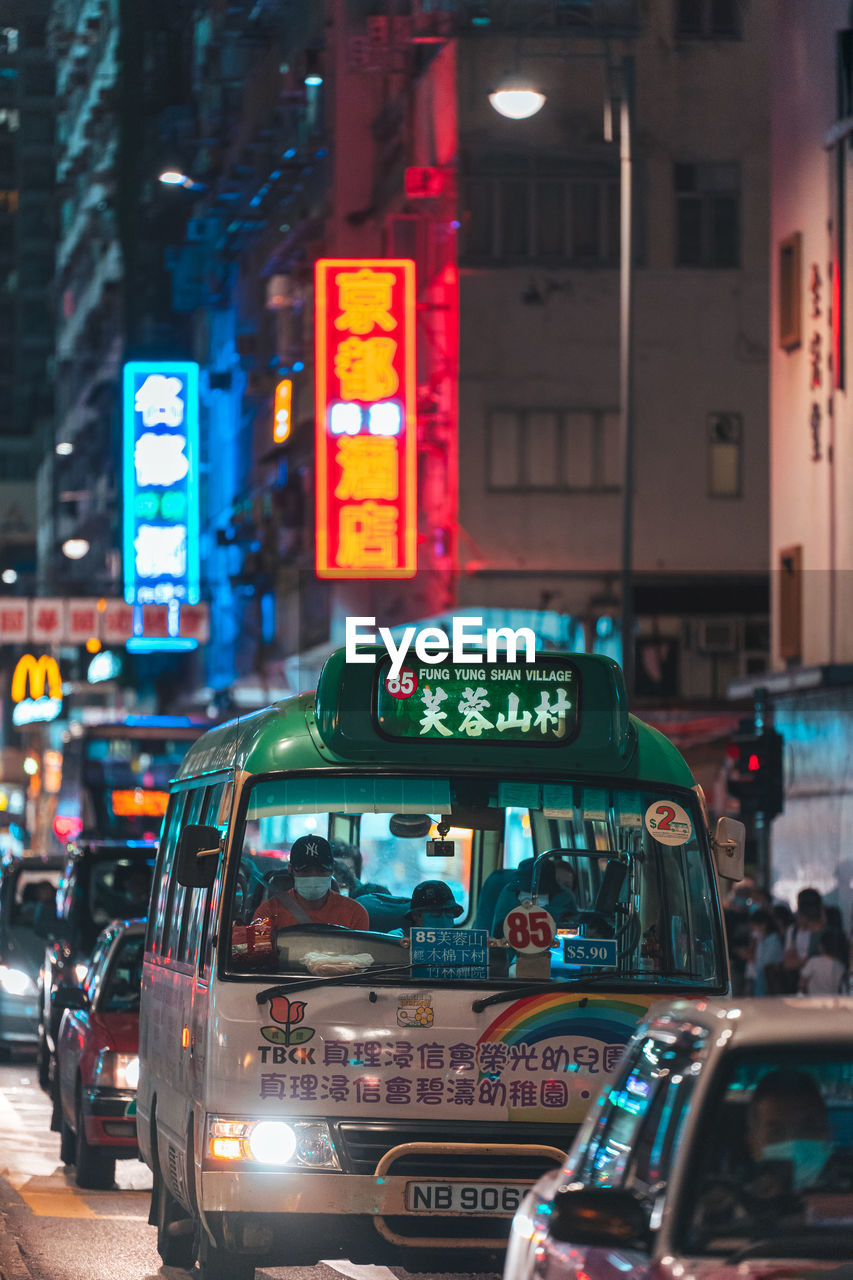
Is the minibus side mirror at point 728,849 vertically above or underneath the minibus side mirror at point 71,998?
above

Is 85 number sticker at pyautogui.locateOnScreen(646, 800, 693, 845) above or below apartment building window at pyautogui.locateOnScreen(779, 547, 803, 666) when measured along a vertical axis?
below

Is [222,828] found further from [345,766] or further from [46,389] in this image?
[46,389]

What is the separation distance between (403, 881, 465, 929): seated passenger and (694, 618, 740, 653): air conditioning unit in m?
29.0

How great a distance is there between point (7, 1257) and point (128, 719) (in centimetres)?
3044

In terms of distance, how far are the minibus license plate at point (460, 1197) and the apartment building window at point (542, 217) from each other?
96.7 ft

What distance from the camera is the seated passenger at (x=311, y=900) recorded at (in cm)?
938

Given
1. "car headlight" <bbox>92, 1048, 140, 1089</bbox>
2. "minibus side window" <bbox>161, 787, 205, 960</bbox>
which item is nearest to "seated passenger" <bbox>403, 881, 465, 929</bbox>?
"minibus side window" <bbox>161, 787, 205, 960</bbox>

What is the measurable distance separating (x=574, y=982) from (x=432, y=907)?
24.1 inches

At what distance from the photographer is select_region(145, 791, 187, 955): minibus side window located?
1182 cm

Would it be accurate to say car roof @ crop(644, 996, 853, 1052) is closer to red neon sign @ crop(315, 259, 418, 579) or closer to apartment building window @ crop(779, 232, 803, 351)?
apartment building window @ crop(779, 232, 803, 351)

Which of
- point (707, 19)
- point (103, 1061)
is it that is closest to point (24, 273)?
point (707, 19)

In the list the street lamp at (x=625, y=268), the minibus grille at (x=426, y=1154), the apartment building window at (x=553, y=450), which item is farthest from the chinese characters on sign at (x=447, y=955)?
the apartment building window at (x=553, y=450)

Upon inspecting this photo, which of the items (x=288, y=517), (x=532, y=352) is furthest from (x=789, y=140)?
(x=288, y=517)

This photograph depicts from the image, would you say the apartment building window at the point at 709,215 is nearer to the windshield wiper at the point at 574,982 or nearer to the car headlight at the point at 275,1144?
the windshield wiper at the point at 574,982
